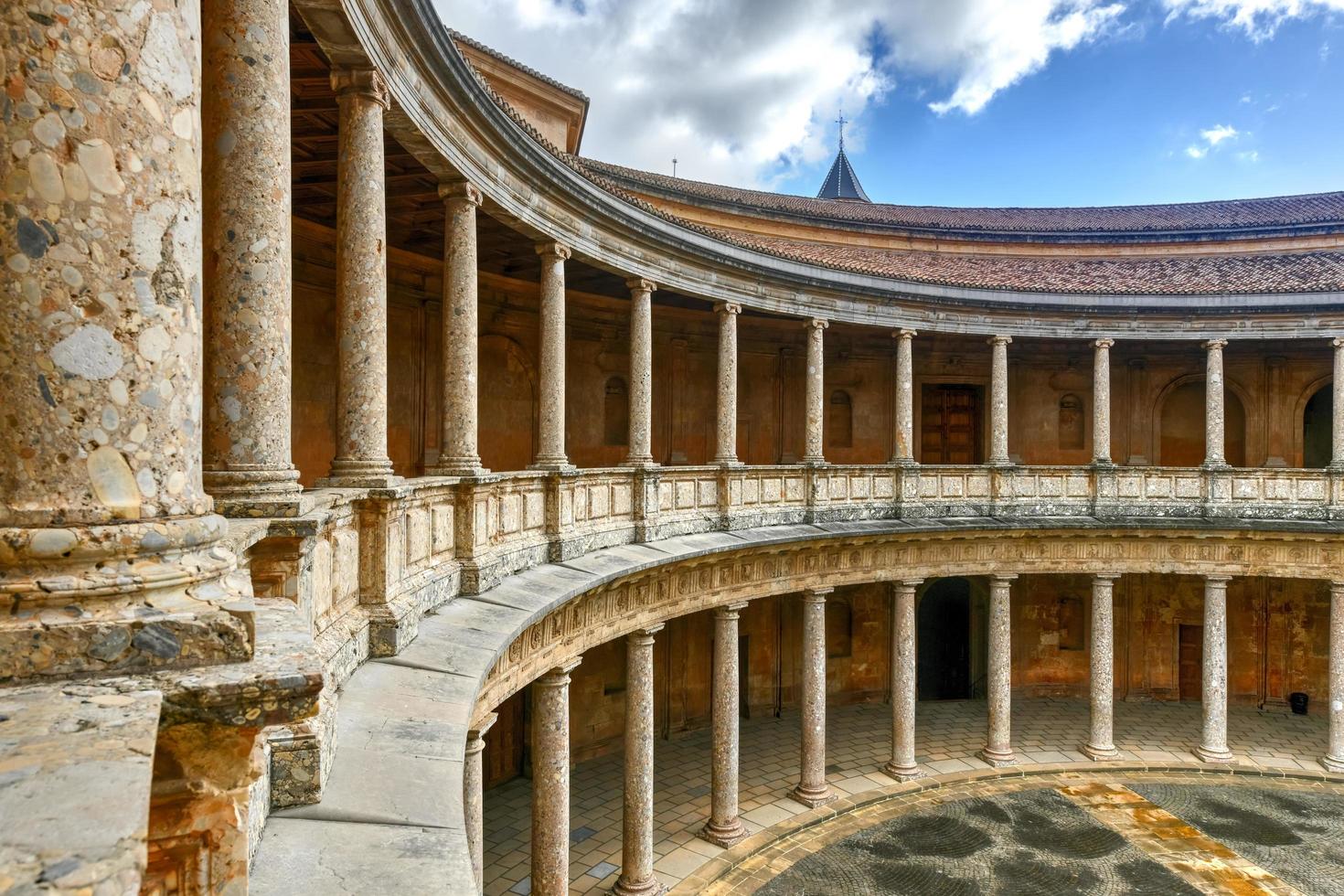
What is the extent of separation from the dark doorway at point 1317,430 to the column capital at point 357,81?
26.7 meters

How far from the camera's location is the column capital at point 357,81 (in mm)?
6699

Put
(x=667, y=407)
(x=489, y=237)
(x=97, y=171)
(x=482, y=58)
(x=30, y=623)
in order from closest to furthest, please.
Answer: (x=30, y=623) → (x=97, y=171) → (x=489, y=237) → (x=482, y=58) → (x=667, y=407)

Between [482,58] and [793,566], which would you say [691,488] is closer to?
[793,566]

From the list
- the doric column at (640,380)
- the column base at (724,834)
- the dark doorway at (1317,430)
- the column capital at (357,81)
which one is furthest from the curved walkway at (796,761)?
the column capital at (357,81)

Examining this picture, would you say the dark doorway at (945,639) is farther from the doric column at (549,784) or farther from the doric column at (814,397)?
the doric column at (549,784)

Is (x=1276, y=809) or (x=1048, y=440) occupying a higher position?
(x=1048, y=440)

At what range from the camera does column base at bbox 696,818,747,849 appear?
14.2 metres

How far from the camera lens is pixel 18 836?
1.46 meters

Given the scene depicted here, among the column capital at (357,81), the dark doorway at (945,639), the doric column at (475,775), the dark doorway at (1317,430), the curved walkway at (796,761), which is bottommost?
the curved walkway at (796,761)

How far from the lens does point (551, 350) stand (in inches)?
450

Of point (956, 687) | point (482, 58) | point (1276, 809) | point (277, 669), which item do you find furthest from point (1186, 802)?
point (482, 58)

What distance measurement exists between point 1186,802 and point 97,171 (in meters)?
20.9

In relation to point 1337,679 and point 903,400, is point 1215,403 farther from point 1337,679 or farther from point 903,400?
point 903,400

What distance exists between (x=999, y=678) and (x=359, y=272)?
56.8 feet
